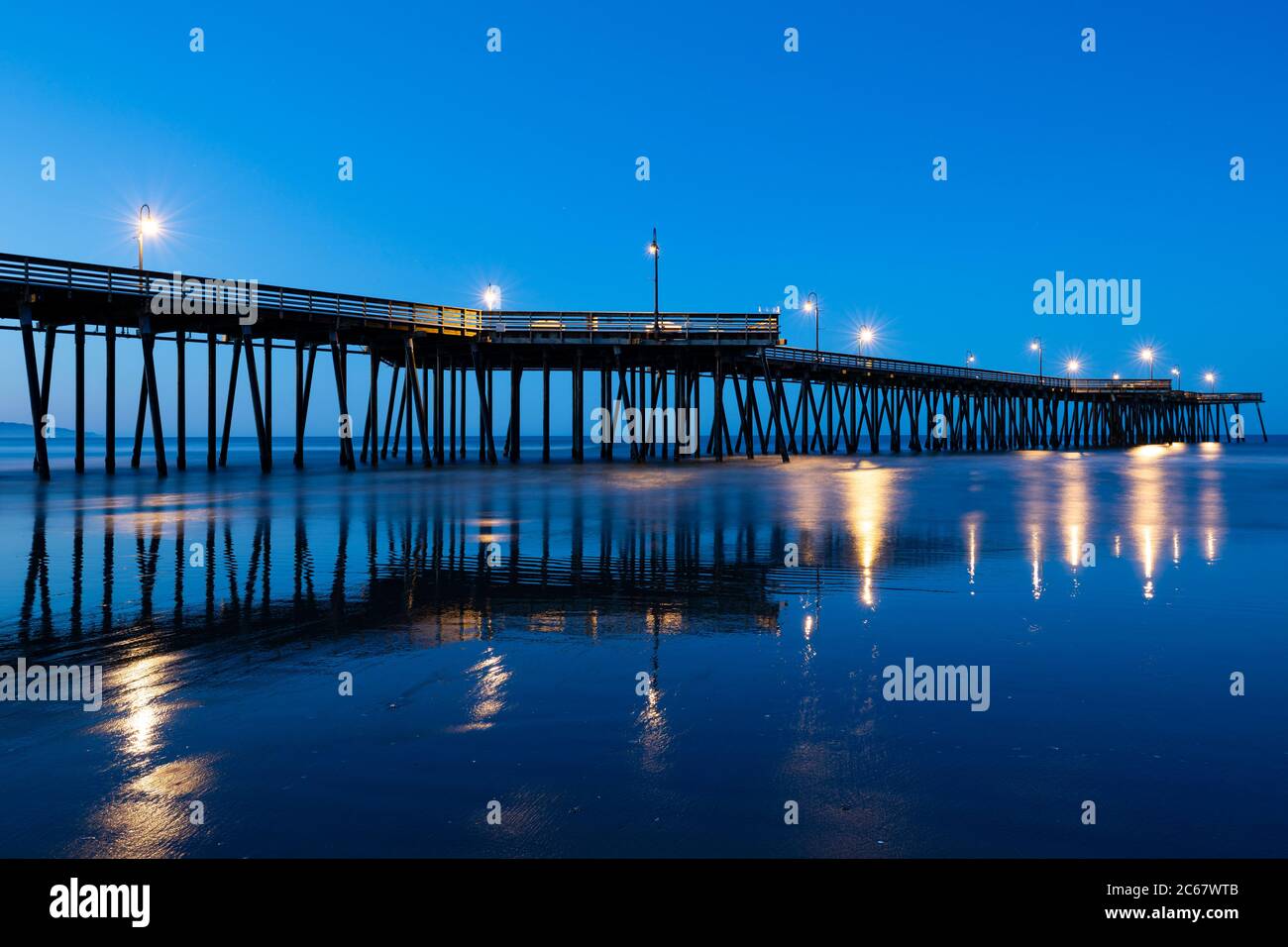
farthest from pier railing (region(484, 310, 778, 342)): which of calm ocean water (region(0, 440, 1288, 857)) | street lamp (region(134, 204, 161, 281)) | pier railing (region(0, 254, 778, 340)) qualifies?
calm ocean water (region(0, 440, 1288, 857))

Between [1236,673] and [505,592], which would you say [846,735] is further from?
[505,592]

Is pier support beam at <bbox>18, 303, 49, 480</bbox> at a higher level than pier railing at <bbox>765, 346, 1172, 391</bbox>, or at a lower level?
lower

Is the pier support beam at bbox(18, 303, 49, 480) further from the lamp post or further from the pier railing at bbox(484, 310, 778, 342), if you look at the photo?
the pier railing at bbox(484, 310, 778, 342)

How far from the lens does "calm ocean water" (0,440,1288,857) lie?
354 cm

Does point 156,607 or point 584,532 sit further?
point 584,532

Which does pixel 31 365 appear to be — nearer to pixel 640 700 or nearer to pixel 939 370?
pixel 640 700

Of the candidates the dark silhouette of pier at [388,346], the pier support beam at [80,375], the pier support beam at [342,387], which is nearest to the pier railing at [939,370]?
the dark silhouette of pier at [388,346]

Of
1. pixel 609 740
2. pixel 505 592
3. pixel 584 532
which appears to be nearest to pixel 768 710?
pixel 609 740

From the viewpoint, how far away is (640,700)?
5.26 m

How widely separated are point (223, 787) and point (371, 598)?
4.90m

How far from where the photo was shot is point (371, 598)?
8734mm

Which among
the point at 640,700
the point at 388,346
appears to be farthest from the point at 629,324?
the point at 640,700

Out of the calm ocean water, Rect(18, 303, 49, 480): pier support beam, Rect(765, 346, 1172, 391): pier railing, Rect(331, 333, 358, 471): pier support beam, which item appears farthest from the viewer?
Rect(765, 346, 1172, 391): pier railing

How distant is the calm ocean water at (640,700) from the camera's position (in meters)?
3.54
